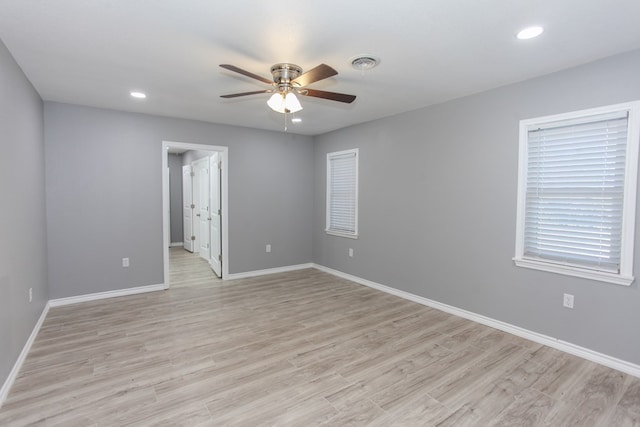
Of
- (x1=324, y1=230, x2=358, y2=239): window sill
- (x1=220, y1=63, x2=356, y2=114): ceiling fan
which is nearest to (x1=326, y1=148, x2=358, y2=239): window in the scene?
(x1=324, y1=230, x2=358, y2=239): window sill

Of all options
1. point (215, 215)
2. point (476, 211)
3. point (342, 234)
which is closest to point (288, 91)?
point (476, 211)

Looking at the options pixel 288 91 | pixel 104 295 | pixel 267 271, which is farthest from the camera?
pixel 267 271

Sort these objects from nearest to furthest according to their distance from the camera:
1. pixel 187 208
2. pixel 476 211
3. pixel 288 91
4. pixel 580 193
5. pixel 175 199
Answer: pixel 288 91 → pixel 580 193 → pixel 476 211 → pixel 187 208 → pixel 175 199

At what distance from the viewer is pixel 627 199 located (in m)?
2.42

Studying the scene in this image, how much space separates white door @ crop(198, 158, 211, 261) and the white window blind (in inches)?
202

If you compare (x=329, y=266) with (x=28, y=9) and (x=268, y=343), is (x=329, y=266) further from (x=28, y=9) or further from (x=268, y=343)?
(x=28, y=9)

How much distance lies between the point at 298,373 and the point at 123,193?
3394 mm

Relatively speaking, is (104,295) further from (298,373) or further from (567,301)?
(567,301)

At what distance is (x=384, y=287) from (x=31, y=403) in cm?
375

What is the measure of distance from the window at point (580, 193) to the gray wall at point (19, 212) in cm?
426

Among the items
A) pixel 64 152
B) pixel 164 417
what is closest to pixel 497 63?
pixel 164 417

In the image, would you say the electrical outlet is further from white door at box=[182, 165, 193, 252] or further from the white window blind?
white door at box=[182, 165, 193, 252]

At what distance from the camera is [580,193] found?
8.81ft

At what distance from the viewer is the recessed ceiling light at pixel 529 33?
82.5 inches
